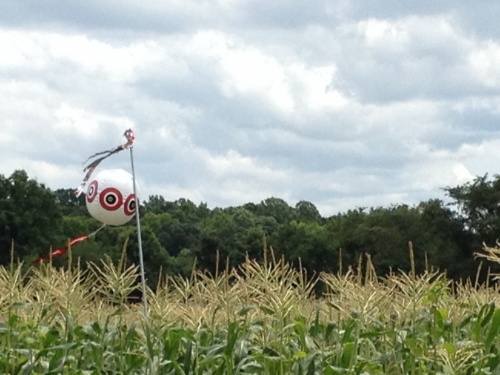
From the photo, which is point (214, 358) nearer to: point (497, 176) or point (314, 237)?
point (497, 176)

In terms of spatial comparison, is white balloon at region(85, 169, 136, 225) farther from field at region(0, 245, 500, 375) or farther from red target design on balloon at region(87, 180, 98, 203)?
field at region(0, 245, 500, 375)

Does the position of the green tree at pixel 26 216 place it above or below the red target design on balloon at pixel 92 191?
above

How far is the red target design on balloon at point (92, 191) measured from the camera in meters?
17.7

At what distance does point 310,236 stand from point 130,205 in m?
51.2

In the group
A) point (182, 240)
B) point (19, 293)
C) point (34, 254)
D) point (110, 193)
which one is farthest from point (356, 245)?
point (19, 293)

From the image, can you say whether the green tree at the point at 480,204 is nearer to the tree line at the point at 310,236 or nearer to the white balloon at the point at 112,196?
the tree line at the point at 310,236

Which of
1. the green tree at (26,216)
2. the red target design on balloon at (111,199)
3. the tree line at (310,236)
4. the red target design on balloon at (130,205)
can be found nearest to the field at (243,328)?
the red target design on balloon at (111,199)

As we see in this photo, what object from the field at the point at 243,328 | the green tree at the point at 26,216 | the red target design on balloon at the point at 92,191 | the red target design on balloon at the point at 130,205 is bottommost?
the field at the point at 243,328

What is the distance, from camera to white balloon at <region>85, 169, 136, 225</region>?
1745 cm

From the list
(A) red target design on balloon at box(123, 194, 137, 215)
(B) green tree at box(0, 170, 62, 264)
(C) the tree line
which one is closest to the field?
(A) red target design on balloon at box(123, 194, 137, 215)

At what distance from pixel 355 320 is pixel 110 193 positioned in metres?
10.5

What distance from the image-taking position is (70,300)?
7.55 m

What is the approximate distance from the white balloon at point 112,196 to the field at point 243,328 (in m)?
8.14

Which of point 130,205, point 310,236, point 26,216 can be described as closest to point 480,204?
point 310,236
